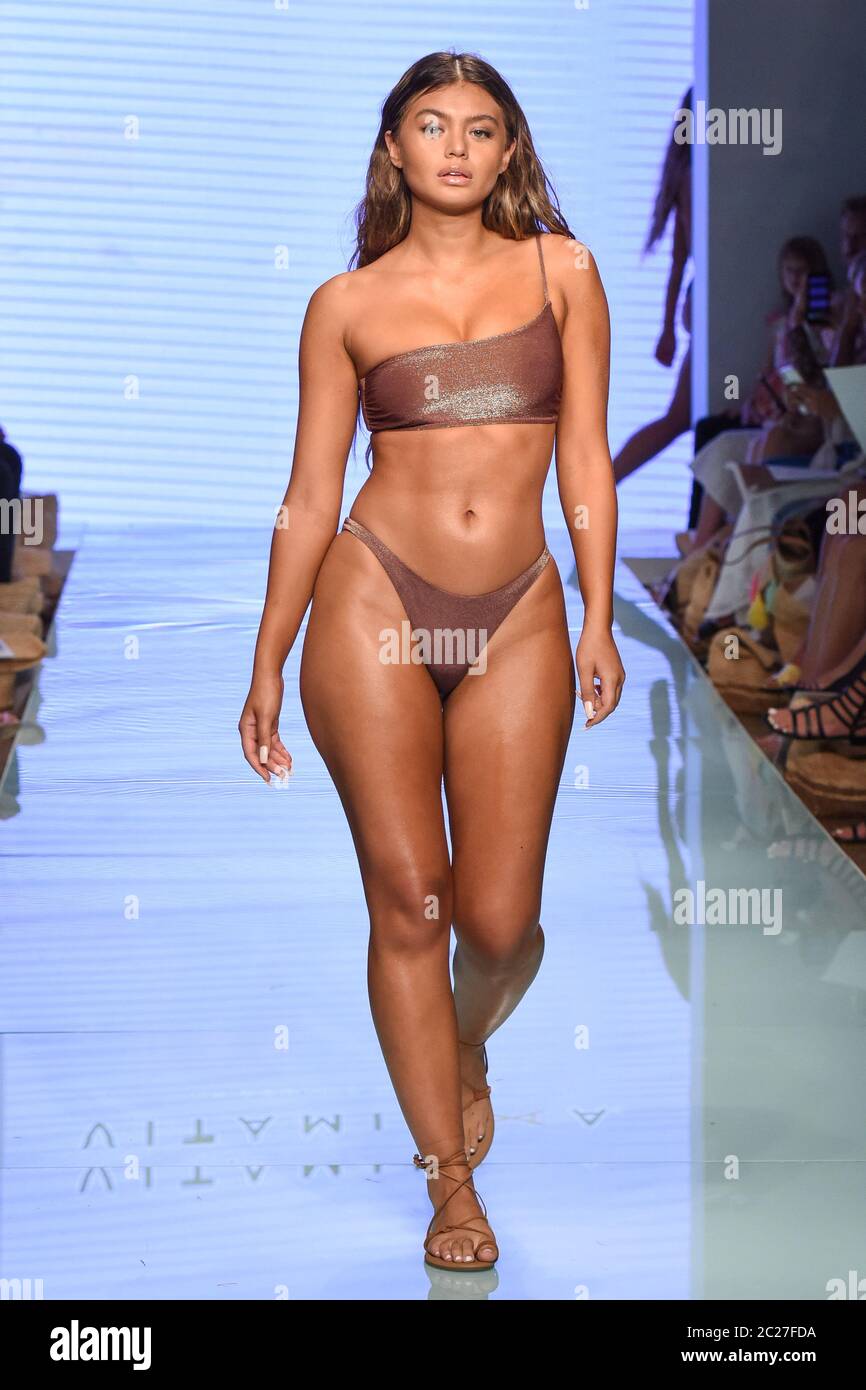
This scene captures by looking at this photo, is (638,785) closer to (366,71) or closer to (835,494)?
(835,494)

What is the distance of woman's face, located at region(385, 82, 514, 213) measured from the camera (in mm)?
2023

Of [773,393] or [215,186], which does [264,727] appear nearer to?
[773,393]

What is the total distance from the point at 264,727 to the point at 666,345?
7046 millimetres

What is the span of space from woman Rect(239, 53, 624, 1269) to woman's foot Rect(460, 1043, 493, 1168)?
0.80 ft

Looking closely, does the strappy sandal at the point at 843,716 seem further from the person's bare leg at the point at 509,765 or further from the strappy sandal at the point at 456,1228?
the strappy sandal at the point at 456,1228

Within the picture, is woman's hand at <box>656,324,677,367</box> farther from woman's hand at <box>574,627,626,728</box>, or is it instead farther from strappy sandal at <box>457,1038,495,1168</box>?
woman's hand at <box>574,627,626,728</box>

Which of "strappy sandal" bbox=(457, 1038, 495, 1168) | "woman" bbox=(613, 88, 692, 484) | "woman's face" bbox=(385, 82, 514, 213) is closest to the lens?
"woman's face" bbox=(385, 82, 514, 213)

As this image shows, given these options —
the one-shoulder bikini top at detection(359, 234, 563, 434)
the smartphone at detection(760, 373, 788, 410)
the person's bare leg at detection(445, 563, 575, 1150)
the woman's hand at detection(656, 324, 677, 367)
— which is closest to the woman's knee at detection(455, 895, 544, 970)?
the person's bare leg at detection(445, 563, 575, 1150)

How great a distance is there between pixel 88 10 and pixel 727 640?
203 inches

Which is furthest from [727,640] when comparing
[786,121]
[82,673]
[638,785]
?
[786,121]

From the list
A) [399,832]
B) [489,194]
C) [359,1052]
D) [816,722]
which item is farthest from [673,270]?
[399,832]

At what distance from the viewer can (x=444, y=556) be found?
208 cm

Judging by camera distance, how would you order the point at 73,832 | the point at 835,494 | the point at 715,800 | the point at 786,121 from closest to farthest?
the point at 73,832, the point at 715,800, the point at 835,494, the point at 786,121

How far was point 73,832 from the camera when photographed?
388cm
